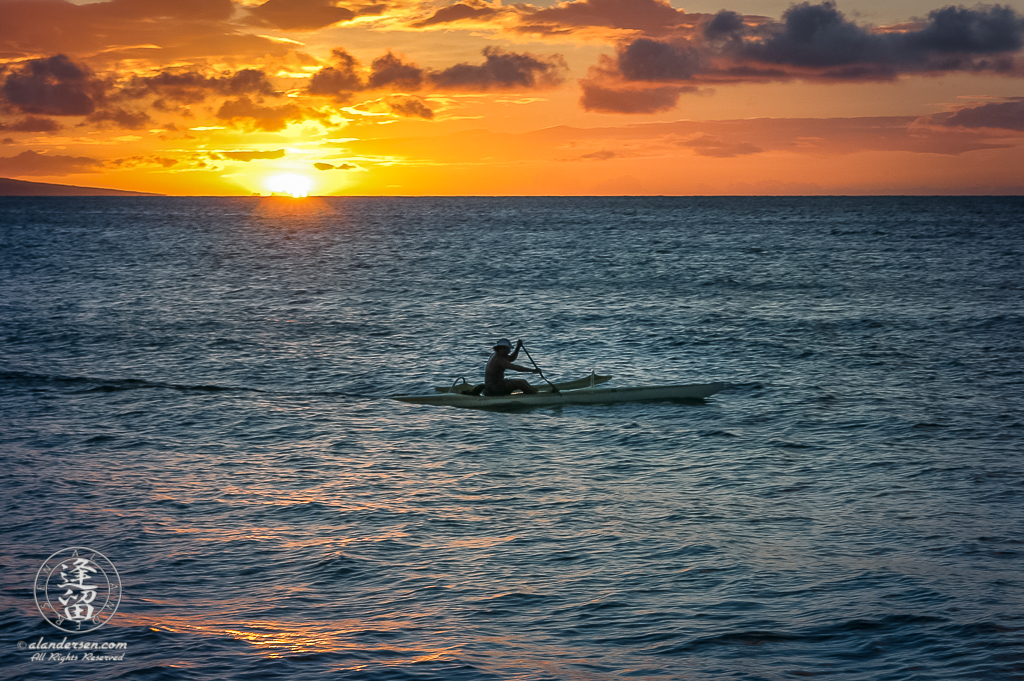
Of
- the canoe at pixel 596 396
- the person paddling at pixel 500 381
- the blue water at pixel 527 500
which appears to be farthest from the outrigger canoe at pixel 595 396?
the blue water at pixel 527 500

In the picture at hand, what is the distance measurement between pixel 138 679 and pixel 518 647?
380 cm

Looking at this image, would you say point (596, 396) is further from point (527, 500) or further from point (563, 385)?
point (527, 500)

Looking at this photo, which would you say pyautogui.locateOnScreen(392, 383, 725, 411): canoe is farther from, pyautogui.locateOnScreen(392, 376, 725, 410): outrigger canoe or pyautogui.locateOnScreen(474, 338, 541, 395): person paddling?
pyautogui.locateOnScreen(474, 338, 541, 395): person paddling

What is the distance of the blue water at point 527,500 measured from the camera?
8906 mm

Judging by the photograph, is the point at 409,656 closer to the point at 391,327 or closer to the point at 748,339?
the point at 748,339

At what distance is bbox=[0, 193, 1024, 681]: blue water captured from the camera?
891 cm

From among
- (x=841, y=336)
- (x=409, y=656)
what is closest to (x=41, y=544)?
(x=409, y=656)

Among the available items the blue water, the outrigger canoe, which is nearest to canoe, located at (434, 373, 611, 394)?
the outrigger canoe

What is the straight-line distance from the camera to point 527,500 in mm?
13781

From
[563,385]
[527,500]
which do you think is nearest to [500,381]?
[563,385]

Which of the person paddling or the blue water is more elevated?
the person paddling

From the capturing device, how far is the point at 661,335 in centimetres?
3400

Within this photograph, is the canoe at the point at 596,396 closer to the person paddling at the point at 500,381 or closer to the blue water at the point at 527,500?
the person paddling at the point at 500,381

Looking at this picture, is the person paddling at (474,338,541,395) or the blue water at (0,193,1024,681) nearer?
the blue water at (0,193,1024,681)
